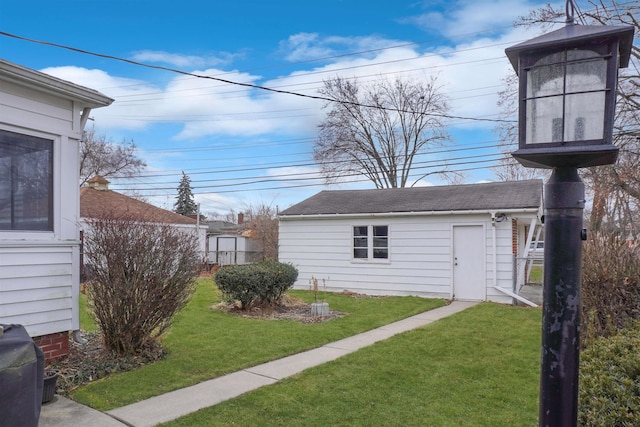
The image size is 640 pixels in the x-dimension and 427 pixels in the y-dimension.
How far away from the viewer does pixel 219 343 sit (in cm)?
666

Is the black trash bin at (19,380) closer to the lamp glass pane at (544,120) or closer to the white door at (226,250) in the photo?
the lamp glass pane at (544,120)

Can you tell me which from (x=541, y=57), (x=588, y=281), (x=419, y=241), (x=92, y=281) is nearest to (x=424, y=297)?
(x=419, y=241)

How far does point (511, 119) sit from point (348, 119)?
14.0m

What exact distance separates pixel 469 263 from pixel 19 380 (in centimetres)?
1098

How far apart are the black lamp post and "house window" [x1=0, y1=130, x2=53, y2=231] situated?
526 cm

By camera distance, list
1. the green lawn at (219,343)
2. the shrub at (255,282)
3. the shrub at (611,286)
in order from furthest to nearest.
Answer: the shrub at (255,282)
the shrub at (611,286)
the green lawn at (219,343)

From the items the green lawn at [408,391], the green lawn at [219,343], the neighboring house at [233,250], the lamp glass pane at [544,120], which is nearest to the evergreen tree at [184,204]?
the neighboring house at [233,250]

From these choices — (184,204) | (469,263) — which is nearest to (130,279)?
(469,263)

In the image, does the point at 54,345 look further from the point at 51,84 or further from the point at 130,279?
the point at 51,84

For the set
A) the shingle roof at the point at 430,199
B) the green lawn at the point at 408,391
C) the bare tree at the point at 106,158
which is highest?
the bare tree at the point at 106,158

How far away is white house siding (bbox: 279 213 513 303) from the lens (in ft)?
37.8

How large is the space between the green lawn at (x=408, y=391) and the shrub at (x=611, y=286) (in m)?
0.98

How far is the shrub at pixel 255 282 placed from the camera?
928cm

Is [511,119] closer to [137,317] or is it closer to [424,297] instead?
[424,297]
